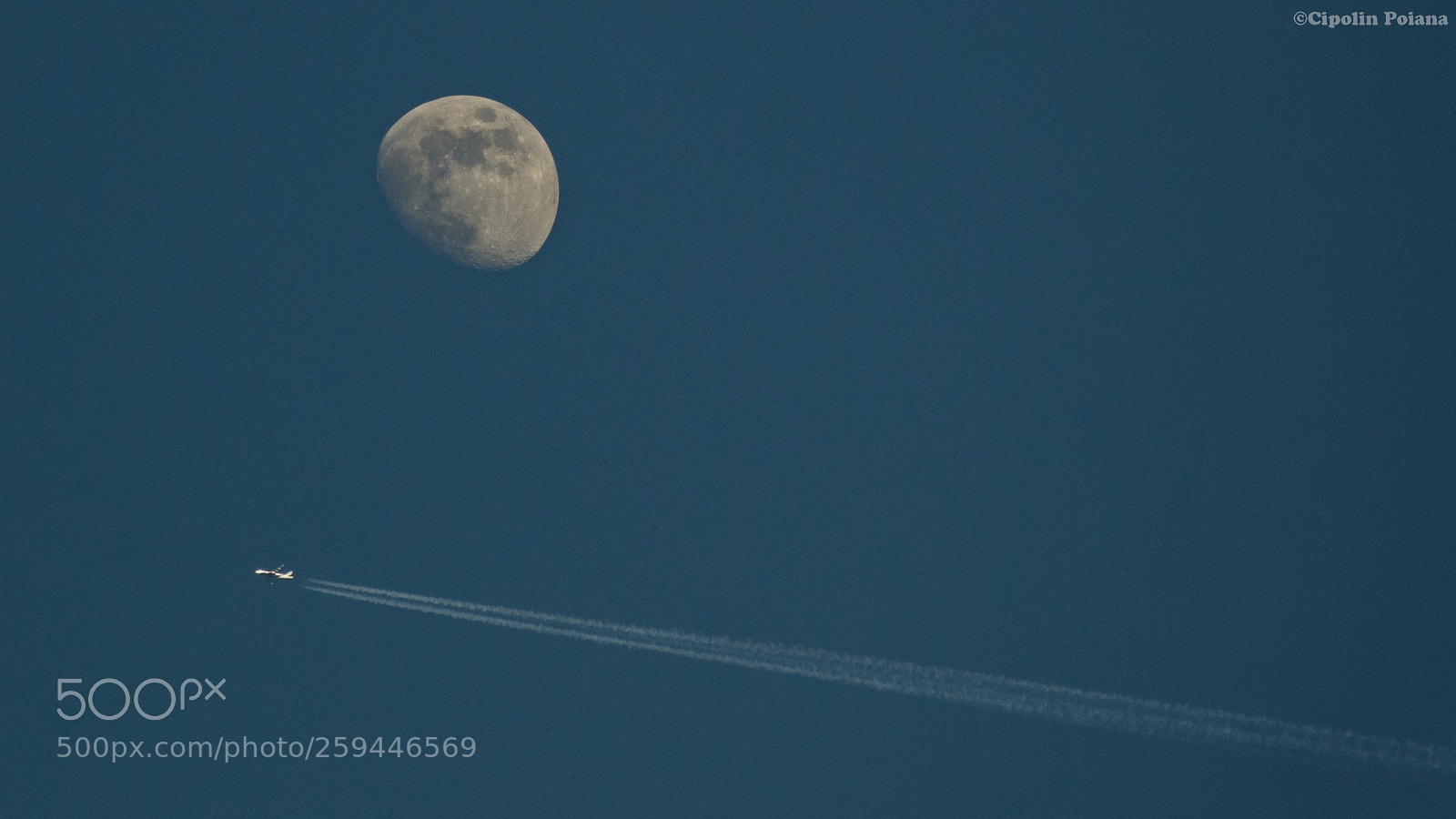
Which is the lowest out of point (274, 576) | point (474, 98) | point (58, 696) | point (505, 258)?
point (58, 696)

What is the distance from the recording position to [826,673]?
1606 inches

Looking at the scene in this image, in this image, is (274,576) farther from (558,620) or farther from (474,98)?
(474,98)

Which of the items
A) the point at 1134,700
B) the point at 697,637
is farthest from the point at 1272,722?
the point at 697,637

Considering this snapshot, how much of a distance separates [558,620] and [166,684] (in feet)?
57.8

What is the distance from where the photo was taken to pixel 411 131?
37156mm

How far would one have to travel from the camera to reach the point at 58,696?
39344 mm

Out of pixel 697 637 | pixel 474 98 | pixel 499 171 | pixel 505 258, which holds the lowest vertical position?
pixel 697 637

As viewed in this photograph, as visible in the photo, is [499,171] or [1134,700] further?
[1134,700]

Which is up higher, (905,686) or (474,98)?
(474,98)

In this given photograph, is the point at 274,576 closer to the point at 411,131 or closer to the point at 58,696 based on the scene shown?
the point at 58,696

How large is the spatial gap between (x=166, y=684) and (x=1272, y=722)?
159 ft

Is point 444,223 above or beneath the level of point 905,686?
above

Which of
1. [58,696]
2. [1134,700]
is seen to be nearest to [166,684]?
[58,696]

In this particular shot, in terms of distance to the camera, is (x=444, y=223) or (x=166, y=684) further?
(x=166, y=684)
